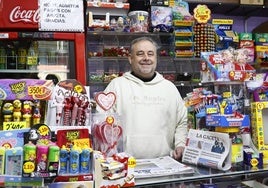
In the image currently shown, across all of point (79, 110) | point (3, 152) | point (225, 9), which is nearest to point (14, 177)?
point (3, 152)

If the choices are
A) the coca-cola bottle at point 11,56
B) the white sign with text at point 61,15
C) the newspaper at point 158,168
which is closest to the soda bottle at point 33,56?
the coca-cola bottle at point 11,56

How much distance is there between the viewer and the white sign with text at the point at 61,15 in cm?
230

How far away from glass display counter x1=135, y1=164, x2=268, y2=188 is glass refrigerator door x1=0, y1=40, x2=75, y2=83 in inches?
66.9

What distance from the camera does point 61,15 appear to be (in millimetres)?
2371

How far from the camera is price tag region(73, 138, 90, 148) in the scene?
126 centimetres

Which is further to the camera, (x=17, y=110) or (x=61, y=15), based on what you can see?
(x=61, y=15)

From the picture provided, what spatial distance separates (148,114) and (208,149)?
1.12 meters

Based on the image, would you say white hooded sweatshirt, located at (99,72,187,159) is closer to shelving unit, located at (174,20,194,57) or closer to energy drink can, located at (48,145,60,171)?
energy drink can, located at (48,145,60,171)

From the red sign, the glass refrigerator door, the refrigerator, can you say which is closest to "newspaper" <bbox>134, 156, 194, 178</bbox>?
the refrigerator

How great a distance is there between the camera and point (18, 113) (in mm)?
1306

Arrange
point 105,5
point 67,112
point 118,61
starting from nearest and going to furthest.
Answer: point 67,112
point 105,5
point 118,61

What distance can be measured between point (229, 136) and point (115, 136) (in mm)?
493

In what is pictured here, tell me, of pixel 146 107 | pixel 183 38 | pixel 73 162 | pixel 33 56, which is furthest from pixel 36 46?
pixel 183 38

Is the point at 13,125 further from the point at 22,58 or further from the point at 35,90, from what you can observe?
the point at 22,58
